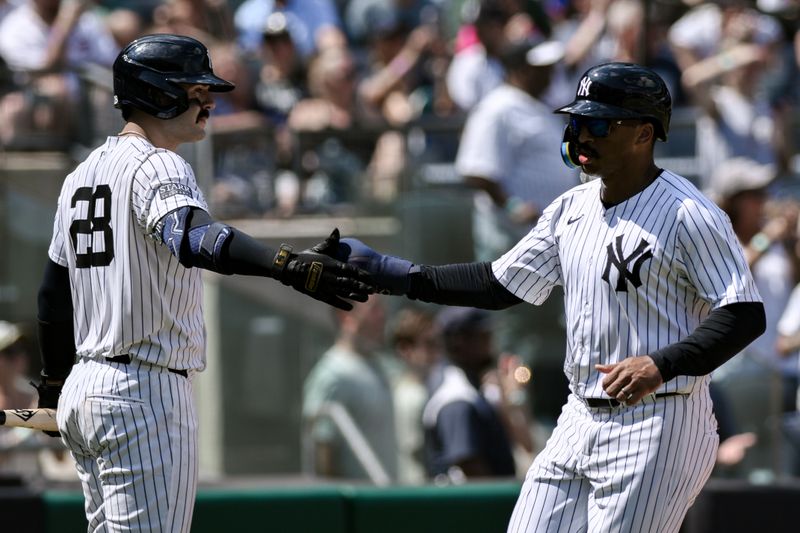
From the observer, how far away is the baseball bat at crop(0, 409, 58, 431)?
4.38 m

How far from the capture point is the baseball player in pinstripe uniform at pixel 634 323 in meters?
4.07

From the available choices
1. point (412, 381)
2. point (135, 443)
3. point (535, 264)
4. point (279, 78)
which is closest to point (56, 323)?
point (135, 443)

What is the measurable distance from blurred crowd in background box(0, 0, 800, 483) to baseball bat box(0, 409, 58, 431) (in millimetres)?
2740

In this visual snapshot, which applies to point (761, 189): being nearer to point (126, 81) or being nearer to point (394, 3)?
point (394, 3)

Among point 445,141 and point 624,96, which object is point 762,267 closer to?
point 445,141

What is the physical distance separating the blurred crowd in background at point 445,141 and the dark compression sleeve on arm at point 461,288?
225 cm

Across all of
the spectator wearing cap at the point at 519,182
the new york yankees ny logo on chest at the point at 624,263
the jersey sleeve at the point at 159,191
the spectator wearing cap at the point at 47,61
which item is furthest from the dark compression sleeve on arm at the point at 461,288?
the spectator wearing cap at the point at 47,61

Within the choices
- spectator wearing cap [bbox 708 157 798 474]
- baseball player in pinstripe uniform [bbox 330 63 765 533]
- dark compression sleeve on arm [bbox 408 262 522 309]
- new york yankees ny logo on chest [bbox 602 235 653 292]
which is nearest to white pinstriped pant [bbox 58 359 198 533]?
dark compression sleeve on arm [bbox 408 262 522 309]

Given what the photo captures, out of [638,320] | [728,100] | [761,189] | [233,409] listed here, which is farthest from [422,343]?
[638,320]

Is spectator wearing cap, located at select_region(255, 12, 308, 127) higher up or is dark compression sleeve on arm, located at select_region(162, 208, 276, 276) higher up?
spectator wearing cap, located at select_region(255, 12, 308, 127)

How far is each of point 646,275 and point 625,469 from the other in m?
0.58

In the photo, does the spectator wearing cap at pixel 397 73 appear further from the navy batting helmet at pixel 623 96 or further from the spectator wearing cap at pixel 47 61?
the navy batting helmet at pixel 623 96

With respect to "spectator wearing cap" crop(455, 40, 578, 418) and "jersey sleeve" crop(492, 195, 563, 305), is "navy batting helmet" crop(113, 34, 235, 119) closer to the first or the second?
"jersey sleeve" crop(492, 195, 563, 305)

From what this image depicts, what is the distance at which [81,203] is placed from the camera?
418 cm
